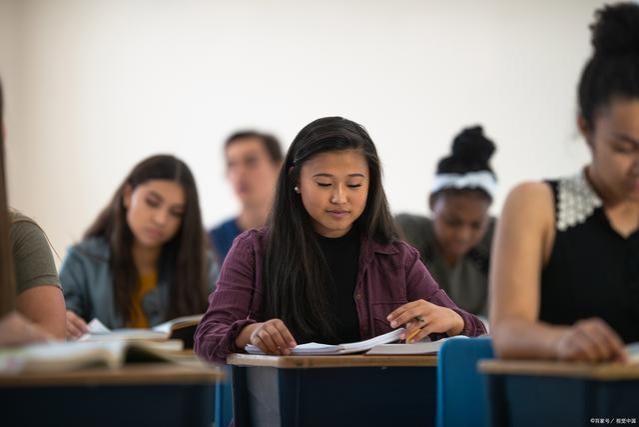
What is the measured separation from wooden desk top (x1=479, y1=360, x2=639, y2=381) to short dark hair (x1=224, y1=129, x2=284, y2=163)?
438 cm

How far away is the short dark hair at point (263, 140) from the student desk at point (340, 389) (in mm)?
3577

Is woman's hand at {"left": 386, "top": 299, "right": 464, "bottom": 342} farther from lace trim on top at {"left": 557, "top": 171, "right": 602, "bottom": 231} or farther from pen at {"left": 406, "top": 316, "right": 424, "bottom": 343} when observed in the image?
lace trim on top at {"left": 557, "top": 171, "right": 602, "bottom": 231}

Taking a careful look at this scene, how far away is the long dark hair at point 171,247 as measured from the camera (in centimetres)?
385

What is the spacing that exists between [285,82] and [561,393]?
15.5 feet

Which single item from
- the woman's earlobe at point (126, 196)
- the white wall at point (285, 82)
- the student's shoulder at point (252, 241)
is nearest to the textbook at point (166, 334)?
the student's shoulder at point (252, 241)

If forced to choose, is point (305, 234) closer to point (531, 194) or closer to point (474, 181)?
point (531, 194)

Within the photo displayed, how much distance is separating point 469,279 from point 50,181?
104 inches

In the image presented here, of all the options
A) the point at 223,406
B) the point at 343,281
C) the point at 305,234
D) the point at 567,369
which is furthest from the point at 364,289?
the point at 567,369

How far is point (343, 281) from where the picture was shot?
2.57 meters

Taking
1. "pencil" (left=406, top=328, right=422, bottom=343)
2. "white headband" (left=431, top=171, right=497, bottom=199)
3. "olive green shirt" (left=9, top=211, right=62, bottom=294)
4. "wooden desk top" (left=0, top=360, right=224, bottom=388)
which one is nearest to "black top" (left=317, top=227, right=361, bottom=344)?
"pencil" (left=406, top=328, right=422, bottom=343)

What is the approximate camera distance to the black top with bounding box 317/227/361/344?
252 cm

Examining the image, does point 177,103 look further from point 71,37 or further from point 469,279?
point 469,279

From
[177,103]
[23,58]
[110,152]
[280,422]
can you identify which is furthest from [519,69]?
[280,422]

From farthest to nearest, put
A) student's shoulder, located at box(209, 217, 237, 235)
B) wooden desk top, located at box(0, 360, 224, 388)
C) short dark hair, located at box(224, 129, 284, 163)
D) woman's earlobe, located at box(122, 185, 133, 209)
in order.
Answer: short dark hair, located at box(224, 129, 284, 163) < student's shoulder, located at box(209, 217, 237, 235) < woman's earlobe, located at box(122, 185, 133, 209) < wooden desk top, located at box(0, 360, 224, 388)
